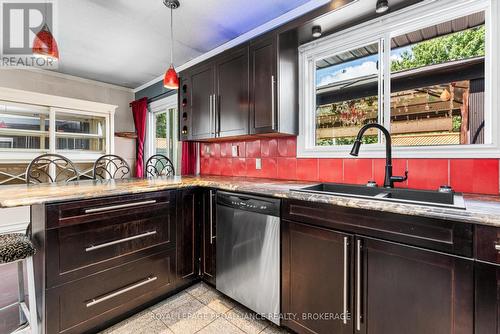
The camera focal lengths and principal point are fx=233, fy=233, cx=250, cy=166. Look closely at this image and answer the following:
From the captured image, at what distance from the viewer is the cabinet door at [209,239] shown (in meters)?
1.94

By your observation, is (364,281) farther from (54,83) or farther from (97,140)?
(54,83)

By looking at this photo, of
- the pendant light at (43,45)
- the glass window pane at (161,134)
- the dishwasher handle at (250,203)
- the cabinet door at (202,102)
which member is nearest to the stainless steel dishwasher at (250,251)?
the dishwasher handle at (250,203)

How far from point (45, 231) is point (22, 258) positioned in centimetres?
15

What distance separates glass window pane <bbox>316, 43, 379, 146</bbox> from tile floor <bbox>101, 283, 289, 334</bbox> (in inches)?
60.1

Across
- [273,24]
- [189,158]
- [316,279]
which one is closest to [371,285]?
[316,279]

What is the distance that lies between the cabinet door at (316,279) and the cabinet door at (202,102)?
1.46m

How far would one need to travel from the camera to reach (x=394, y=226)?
3.49 ft

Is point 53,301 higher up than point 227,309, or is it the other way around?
point 53,301

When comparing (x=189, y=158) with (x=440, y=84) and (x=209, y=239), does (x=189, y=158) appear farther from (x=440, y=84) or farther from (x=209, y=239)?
(x=440, y=84)

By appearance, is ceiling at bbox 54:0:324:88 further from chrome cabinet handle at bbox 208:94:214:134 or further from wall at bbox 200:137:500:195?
wall at bbox 200:137:500:195

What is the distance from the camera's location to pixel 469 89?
1.50 m

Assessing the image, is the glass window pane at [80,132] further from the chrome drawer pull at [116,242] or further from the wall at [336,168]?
the chrome drawer pull at [116,242]

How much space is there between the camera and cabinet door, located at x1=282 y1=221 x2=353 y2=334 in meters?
1.22

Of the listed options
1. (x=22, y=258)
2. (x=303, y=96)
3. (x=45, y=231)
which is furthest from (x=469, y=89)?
(x=22, y=258)
